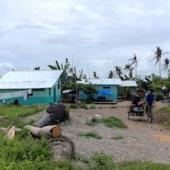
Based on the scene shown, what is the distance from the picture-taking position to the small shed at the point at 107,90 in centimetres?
5815

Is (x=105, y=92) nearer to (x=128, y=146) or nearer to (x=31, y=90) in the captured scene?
(x=31, y=90)

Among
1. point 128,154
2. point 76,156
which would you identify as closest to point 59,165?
point 76,156

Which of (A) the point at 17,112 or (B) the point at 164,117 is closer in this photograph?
(B) the point at 164,117

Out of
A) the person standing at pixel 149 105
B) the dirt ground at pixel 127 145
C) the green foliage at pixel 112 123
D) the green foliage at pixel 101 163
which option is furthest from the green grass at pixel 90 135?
the person standing at pixel 149 105

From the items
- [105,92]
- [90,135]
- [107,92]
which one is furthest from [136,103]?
[105,92]

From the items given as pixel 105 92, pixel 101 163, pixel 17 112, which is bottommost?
pixel 17 112

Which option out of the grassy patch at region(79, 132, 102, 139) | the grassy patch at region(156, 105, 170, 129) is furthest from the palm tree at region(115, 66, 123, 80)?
the grassy patch at region(79, 132, 102, 139)

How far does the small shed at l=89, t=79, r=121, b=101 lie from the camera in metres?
58.2

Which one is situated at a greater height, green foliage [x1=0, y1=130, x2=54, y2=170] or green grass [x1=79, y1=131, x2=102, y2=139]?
green foliage [x1=0, y1=130, x2=54, y2=170]

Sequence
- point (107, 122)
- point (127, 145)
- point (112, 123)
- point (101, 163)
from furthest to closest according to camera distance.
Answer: point (107, 122), point (112, 123), point (127, 145), point (101, 163)

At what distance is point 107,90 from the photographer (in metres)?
60.2

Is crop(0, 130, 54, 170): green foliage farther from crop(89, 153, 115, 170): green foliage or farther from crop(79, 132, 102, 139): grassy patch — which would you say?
crop(79, 132, 102, 139): grassy patch

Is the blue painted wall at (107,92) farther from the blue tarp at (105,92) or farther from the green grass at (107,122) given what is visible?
the green grass at (107,122)

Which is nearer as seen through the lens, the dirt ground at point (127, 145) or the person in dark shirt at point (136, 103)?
the dirt ground at point (127, 145)
